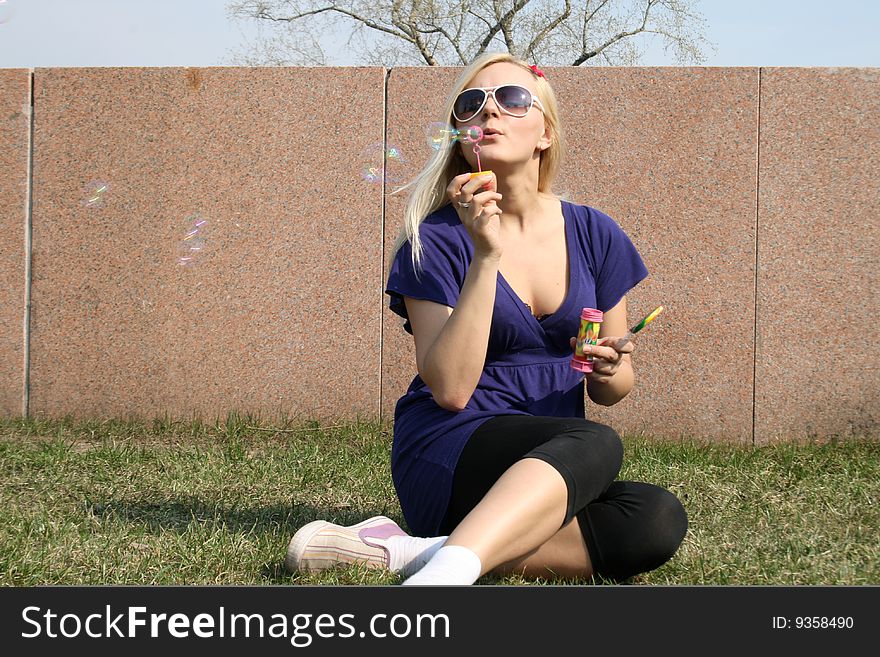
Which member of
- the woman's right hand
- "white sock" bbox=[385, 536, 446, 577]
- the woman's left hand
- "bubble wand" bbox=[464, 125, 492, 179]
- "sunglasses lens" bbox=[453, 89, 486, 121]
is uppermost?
"sunglasses lens" bbox=[453, 89, 486, 121]

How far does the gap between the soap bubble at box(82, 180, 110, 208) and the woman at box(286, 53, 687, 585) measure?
3.15 metres

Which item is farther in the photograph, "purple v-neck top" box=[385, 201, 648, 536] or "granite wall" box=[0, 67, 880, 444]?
"granite wall" box=[0, 67, 880, 444]

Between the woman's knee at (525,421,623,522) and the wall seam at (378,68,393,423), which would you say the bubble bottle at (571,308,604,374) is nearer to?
the woman's knee at (525,421,623,522)

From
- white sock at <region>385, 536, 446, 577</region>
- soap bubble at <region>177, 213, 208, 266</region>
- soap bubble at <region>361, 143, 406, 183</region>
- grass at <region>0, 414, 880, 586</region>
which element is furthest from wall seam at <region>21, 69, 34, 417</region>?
white sock at <region>385, 536, 446, 577</region>

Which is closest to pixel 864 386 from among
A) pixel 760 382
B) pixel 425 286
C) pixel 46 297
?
pixel 760 382

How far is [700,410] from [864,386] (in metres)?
0.87

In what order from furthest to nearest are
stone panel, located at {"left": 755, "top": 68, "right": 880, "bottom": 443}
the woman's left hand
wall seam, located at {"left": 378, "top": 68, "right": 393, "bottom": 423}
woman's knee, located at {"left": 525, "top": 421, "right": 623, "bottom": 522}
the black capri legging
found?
wall seam, located at {"left": 378, "top": 68, "right": 393, "bottom": 423}
stone panel, located at {"left": 755, "top": 68, "right": 880, "bottom": 443}
the woman's left hand
the black capri legging
woman's knee, located at {"left": 525, "top": 421, "right": 623, "bottom": 522}

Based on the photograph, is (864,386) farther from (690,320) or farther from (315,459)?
(315,459)

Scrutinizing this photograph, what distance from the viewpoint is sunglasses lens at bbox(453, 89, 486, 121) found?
9.47 feet

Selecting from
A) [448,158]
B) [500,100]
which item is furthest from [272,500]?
[500,100]

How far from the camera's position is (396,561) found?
2.61 m

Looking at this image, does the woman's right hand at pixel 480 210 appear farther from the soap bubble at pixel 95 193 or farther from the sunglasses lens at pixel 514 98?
the soap bubble at pixel 95 193

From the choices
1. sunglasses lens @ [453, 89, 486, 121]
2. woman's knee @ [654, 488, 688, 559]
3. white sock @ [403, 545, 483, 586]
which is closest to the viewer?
white sock @ [403, 545, 483, 586]

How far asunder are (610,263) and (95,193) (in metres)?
3.58
